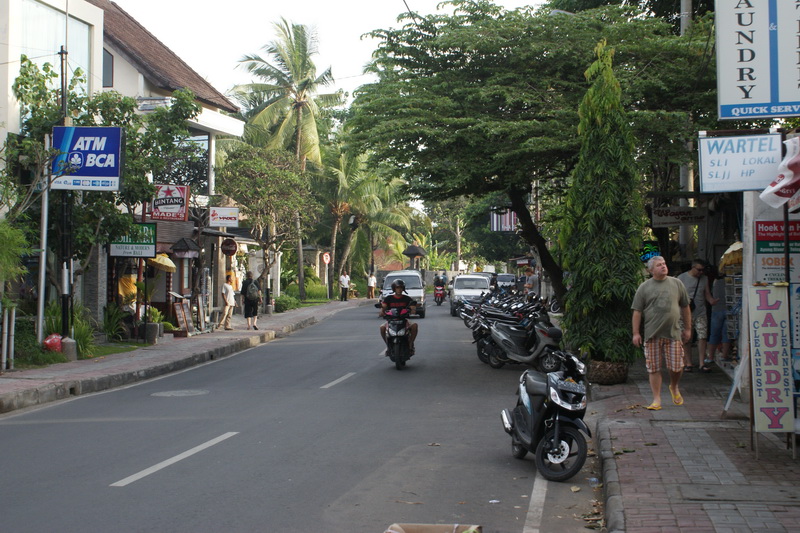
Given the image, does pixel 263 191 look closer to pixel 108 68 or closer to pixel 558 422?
pixel 108 68

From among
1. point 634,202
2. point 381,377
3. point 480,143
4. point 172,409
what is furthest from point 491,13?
point 172,409

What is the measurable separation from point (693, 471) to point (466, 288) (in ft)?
91.0

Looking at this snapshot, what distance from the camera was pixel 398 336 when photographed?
15.8 meters

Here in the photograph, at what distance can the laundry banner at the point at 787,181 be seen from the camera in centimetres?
725

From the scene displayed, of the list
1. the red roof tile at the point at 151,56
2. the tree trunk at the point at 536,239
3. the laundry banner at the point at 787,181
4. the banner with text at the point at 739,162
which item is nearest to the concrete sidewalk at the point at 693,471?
the laundry banner at the point at 787,181

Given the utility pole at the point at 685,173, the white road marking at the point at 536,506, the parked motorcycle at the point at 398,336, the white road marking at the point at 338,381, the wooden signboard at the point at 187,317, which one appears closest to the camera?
the white road marking at the point at 536,506

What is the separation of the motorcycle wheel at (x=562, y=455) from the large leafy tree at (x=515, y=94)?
306 inches

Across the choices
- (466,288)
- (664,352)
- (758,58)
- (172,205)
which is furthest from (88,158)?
(466,288)

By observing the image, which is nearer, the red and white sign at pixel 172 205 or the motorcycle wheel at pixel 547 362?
the motorcycle wheel at pixel 547 362

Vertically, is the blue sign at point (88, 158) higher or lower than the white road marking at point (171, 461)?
higher

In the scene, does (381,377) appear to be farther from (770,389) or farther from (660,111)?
(770,389)

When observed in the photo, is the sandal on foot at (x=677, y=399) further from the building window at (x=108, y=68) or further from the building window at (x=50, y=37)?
the building window at (x=108, y=68)

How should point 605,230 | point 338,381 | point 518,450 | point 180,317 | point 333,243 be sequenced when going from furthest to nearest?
point 333,243 → point 180,317 → point 338,381 → point 605,230 → point 518,450

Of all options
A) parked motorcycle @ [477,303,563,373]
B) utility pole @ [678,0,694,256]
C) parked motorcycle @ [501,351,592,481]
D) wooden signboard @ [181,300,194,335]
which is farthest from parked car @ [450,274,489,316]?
parked motorcycle @ [501,351,592,481]
